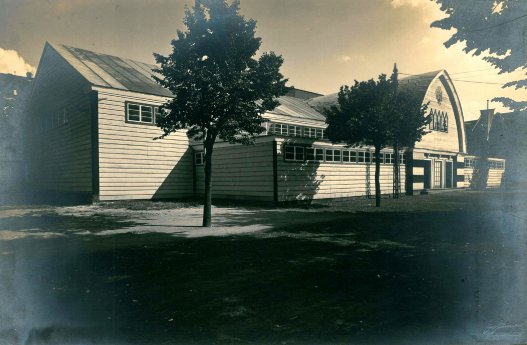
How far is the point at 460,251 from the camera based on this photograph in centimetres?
720

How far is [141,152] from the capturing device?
63.4ft

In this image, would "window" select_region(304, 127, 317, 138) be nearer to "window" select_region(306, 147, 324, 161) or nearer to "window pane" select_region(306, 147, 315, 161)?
"window" select_region(306, 147, 324, 161)

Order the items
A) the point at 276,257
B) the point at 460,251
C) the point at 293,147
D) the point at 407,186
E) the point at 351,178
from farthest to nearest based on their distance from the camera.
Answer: the point at 407,186 → the point at 351,178 → the point at 293,147 → the point at 460,251 → the point at 276,257

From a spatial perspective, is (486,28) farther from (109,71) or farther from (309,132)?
(109,71)

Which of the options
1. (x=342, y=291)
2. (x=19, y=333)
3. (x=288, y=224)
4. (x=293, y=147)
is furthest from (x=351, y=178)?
(x=19, y=333)

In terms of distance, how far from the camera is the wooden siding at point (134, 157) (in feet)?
58.3

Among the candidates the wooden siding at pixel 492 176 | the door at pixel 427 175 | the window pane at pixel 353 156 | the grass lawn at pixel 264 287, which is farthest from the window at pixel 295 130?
the wooden siding at pixel 492 176

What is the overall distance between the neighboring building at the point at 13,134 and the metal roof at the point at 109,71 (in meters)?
7.49

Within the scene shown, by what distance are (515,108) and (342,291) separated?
6.67 meters

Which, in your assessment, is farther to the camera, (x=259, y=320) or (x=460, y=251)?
(x=460, y=251)

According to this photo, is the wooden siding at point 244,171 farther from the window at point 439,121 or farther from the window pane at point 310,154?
the window at point 439,121

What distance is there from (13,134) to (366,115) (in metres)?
25.3

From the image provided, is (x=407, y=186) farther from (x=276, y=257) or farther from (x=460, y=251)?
(x=276, y=257)

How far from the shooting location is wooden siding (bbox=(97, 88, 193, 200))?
17.8m
